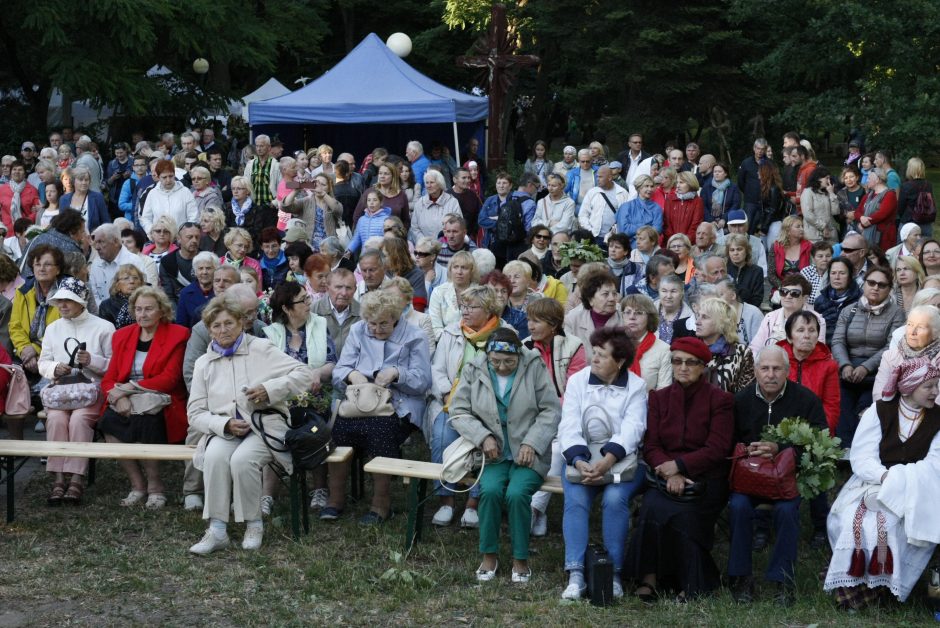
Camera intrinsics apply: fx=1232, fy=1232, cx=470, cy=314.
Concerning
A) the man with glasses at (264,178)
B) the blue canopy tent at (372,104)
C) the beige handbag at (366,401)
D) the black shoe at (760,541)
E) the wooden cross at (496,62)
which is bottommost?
the black shoe at (760,541)

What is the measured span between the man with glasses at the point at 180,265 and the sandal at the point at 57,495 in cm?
221

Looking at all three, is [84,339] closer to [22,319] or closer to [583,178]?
[22,319]

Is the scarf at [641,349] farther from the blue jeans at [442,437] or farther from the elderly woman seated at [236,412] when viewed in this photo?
the elderly woman seated at [236,412]

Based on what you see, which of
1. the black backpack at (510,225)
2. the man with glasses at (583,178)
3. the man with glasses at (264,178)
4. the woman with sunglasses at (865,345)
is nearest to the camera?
the woman with sunglasses at (865,345)

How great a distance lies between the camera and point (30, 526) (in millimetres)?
7336

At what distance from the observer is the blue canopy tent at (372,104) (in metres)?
18.1

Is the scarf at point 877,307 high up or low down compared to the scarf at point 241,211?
down

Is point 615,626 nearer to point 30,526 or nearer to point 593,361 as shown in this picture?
point 593,361

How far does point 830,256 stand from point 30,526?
6.41 meters

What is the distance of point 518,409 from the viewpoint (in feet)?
22.2

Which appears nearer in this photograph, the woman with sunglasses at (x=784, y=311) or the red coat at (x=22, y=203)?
the woman with sunglasses at (x=784, y=311)

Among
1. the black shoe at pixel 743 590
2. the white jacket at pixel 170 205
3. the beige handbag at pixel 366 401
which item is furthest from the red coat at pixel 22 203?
the black shoe at pixel 743 590

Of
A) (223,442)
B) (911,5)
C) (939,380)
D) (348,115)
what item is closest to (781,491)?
(939,380)

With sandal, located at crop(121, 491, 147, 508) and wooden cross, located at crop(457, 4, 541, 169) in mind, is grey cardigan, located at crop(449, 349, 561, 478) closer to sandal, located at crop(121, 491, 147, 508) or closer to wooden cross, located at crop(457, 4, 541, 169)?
sandal, located at crop(121, 491, 147, 508)
